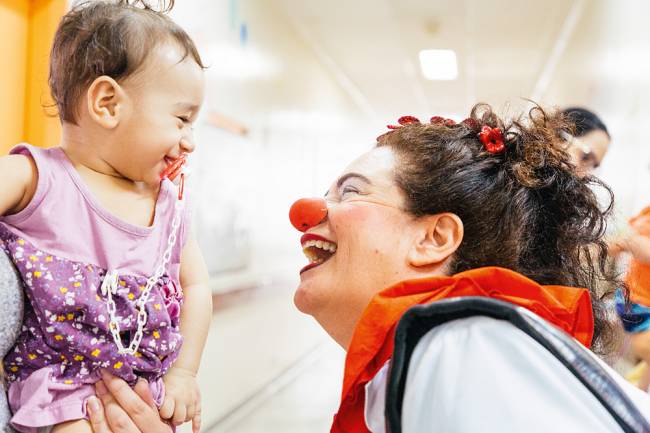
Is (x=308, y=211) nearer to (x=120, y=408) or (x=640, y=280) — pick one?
(x=120, y=408)

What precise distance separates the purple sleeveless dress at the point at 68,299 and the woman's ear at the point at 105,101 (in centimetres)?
10

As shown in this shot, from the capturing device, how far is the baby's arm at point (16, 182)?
3.22ft

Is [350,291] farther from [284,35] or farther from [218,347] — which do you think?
[284,35]

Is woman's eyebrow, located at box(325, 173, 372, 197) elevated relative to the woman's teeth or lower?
elevated

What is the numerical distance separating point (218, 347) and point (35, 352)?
2677 millimetres

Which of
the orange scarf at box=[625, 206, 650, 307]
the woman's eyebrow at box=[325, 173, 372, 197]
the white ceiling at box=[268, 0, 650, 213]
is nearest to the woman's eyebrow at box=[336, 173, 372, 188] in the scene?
the woman's eyebrow at box=[325, 173, 372, 197]

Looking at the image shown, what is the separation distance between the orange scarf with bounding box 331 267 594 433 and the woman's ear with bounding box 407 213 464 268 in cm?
24

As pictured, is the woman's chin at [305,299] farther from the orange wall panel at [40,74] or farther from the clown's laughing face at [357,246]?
the orange wall panel at [40,74]

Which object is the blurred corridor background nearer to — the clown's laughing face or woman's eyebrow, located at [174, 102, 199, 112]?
woman's eyebrow, located at [174, 102, 199, 112]

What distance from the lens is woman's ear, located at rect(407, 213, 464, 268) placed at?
125 centimetres

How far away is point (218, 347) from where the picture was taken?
3.64 m

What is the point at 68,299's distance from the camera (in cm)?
100

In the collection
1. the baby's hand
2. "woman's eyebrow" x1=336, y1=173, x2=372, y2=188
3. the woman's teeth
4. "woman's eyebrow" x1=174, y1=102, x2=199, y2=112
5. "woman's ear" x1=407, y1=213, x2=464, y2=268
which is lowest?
Result: the baby's hand

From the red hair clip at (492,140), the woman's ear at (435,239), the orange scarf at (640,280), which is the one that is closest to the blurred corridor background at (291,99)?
the orange scarf at (640,280)
